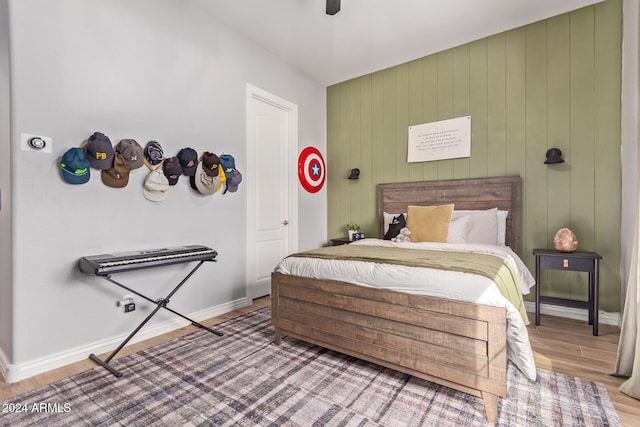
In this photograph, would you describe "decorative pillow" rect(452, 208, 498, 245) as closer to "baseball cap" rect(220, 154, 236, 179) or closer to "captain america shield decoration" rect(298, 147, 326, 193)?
"captain america shield decoration" rect(298, 147, 326, 193)

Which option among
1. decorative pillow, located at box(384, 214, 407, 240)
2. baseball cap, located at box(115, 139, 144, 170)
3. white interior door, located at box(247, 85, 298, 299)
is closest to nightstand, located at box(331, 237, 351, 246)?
white interior door, located at box(247, 85, 298, 299)

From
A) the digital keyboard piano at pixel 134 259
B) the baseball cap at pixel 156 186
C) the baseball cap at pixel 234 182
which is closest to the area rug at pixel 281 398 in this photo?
the digital keyboard piano at pixel 134 259

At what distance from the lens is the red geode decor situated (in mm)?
2656

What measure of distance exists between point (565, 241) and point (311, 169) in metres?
2.91

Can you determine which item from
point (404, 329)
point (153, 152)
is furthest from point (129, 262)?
point (404, 329)

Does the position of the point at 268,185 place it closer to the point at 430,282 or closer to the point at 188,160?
the point at 188,160

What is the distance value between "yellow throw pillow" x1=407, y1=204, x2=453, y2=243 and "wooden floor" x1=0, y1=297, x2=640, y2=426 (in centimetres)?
110

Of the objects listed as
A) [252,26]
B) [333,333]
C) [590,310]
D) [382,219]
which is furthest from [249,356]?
[252,26]

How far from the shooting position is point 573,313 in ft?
9.45

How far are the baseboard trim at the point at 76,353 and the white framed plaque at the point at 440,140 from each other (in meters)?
2.94

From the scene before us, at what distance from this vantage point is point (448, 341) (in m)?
1.60

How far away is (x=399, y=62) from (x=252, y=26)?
72.4 inches

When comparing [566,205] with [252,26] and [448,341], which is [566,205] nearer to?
[448,341]

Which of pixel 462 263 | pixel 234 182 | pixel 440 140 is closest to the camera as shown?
pixel 462 263
